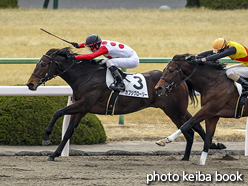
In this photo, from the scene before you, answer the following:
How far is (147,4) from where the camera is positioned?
38.1m

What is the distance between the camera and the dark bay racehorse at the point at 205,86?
5926 mm

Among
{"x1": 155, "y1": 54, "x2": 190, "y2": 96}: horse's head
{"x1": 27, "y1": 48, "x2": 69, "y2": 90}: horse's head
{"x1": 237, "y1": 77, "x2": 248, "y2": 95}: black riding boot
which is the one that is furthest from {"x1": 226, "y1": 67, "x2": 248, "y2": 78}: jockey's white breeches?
{"x1": 27, "y1": 48, "x2": 69, "y2": 90}: horse's head

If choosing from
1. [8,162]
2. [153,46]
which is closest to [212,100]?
[8,162]

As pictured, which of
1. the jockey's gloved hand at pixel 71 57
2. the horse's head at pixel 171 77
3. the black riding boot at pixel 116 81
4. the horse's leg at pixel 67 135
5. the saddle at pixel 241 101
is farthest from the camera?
the jockey's gloved hand at pixel 71 57

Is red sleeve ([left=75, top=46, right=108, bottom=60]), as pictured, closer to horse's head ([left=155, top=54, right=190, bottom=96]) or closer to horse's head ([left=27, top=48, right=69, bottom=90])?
horse's head ([left=27, top=48, right=69, bottom=90])

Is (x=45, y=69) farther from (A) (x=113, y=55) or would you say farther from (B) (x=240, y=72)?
(B) (x=240, y=72)

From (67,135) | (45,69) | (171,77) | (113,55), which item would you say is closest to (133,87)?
(113,55)

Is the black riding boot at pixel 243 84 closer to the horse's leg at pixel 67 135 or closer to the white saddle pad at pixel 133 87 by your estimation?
the white saddle pad at pixel 133 87

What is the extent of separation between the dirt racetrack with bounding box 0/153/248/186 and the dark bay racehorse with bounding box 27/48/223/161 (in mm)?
319

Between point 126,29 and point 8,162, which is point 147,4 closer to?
point 126,29

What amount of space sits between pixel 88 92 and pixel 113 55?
675 mm

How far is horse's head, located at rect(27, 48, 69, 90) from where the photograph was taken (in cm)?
610

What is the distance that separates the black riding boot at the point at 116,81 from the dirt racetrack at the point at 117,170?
961mm

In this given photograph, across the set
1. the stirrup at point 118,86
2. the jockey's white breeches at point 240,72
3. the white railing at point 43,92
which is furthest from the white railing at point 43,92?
the jockey's white breeches at point 240,72
